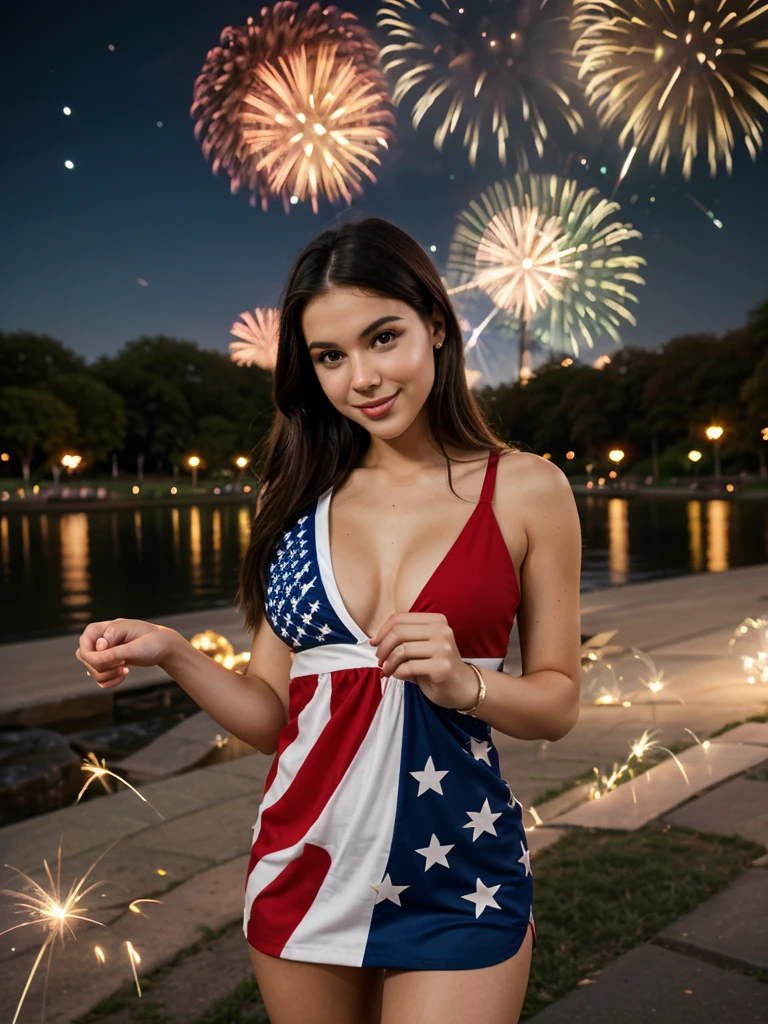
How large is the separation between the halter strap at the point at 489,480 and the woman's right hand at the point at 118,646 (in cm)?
60

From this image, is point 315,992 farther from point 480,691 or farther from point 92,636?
point 92,636

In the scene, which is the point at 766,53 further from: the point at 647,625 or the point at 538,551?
the point at 538,551

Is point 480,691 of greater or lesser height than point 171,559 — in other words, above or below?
above

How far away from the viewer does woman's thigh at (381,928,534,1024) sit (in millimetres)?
1638

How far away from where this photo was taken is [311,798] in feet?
5.99

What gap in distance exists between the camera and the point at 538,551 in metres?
1.91

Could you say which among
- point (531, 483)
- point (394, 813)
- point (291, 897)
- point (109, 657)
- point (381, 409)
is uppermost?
point (381, 409)

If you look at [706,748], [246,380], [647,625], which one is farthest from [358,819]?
[246,380]

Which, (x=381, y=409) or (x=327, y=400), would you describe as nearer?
(x=381, y=409)

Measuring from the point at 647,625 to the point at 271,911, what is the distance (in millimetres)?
9040

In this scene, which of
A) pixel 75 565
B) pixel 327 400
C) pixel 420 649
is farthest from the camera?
pixel 75 565

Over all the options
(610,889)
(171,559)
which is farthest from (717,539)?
(610,889)

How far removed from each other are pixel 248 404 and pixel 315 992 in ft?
288

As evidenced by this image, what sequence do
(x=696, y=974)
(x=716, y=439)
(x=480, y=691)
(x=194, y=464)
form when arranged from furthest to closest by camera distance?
(x=194, y=464), (x=716, y=439), (x=696, y=974), (x=480, y=691)
